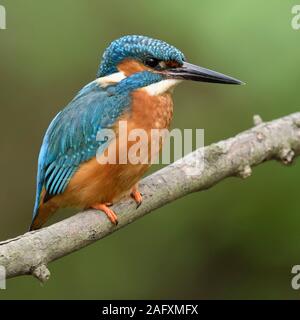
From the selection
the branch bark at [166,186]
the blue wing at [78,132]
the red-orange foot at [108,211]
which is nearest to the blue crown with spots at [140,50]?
the blue wing at [78,132]

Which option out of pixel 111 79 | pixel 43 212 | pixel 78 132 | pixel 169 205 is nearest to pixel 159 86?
pixel 111 79

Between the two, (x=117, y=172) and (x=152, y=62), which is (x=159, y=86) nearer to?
(x=152, y=62)

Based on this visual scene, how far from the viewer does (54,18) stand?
13.4ft

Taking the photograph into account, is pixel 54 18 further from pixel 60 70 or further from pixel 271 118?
pixel 271 118

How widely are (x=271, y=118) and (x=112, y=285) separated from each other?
4.17 feet

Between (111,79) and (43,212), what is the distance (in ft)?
2.10

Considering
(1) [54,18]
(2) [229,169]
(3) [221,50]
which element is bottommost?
(2) [229,169]

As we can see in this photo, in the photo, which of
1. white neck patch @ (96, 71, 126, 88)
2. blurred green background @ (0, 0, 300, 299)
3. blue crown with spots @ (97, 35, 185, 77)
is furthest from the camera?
blurred green background @ (0, 0, 300, 299)

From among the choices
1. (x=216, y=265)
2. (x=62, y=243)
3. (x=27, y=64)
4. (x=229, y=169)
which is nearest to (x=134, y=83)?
(x=229, y=169)

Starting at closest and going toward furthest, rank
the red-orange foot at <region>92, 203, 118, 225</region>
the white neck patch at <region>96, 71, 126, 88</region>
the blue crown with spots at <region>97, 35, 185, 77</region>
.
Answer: the red-orange foot at <region>92, 203, 118, 225</region>, the blue crown with spots at <region>97, 35, 185, 77</region>, the white neck patch at <region>96, 71, 126, 88</region>

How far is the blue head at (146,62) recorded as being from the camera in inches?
127

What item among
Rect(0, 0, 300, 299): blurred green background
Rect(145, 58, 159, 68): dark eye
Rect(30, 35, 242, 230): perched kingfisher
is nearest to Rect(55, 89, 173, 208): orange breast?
Rect(30, 35, 242, 230): perched kingfisher

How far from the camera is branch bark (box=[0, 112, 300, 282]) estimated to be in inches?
104

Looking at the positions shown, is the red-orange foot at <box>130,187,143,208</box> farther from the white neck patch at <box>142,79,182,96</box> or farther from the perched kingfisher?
the white neck patch at <box>142,79,182,96</box>
